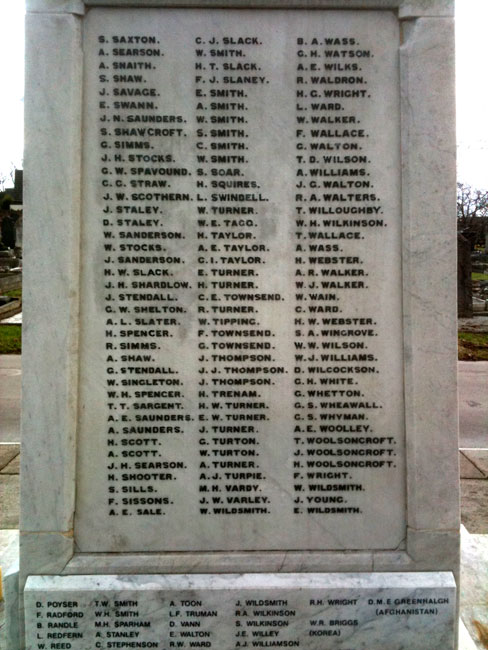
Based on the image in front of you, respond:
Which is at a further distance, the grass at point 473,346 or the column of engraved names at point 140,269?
the grass at point 473,346

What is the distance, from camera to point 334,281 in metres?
3.26

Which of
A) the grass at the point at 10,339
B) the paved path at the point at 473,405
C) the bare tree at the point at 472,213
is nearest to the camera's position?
the paved path at the point at 473,405

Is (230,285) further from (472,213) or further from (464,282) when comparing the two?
(472,213)

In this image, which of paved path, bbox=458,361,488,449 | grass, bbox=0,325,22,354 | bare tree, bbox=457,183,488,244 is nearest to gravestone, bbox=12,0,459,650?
paved path, bbox=458,361,488,449

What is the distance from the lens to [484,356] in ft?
44.6

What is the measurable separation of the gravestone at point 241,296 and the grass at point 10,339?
37.5ft

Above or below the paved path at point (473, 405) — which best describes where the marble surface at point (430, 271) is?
above

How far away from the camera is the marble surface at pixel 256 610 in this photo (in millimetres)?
3096

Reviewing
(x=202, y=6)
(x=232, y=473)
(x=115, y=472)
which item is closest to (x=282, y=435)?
(x=232, y=473)

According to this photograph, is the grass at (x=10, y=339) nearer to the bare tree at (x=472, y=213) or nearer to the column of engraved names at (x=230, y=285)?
the column of engraved names at (x=230, y=285)

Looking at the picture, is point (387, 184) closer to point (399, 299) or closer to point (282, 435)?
point (399, 299)

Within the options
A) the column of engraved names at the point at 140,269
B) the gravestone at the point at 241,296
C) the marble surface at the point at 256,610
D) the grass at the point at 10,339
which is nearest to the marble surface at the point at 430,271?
the gravestone at the point at 241,296

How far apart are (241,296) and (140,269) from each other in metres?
0.64

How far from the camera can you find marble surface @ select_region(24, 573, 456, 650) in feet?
10.2
